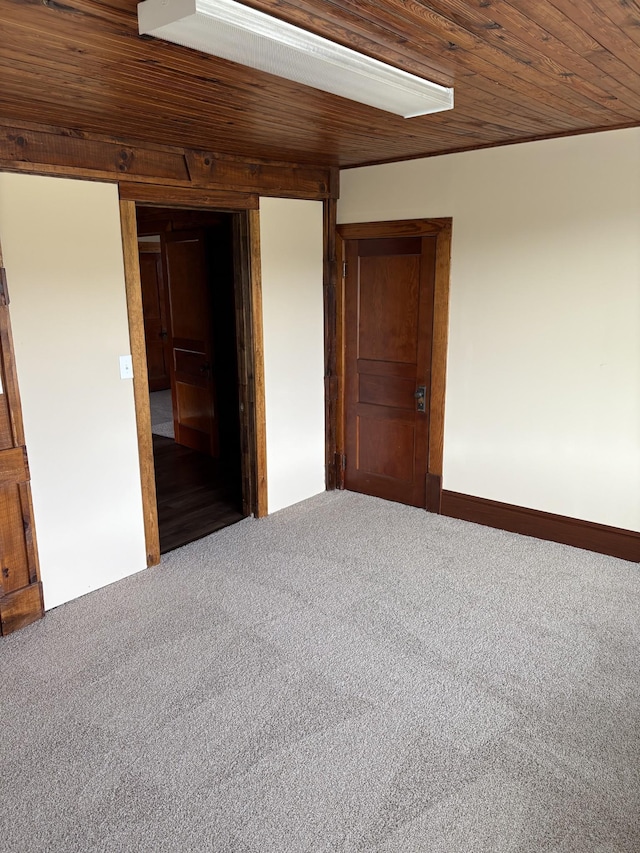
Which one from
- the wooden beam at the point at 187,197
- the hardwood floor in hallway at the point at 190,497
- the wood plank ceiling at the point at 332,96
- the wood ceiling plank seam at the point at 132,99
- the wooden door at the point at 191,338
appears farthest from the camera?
the wooden door at the point at 191,338

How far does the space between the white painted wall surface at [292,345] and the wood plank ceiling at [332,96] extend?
82 centimetres


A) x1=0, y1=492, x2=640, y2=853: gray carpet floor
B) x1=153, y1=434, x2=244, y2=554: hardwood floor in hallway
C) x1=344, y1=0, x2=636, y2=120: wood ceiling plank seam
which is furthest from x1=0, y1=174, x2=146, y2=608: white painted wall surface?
x1=344, y1=0, x2=636, y2=120: wood ceiling plank seam

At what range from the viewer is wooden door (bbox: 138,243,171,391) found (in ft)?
28.4

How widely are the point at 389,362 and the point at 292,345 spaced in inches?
28.5

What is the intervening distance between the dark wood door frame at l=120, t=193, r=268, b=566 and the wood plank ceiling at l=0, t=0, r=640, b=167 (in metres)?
0.46

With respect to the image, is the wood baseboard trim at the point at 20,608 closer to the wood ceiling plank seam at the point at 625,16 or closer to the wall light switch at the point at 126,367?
the wall light switch at the point at 126,367

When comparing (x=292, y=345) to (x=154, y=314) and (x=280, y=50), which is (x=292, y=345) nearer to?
(x=280, y=50)

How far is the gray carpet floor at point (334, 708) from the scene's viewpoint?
2045 millimetres

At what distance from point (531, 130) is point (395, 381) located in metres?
1.85

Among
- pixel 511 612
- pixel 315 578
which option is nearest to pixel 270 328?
pixel 315 578

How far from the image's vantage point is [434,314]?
432 centimetres

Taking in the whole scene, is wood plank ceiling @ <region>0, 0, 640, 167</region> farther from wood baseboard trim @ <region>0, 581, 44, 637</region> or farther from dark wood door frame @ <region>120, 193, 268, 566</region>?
wood baseboard trim @ <region>0, 581, 44, 637</region>

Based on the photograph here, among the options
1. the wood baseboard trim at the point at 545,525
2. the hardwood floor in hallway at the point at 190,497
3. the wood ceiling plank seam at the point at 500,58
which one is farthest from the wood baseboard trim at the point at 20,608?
the wood ceiling plank seam at the point at 500,58

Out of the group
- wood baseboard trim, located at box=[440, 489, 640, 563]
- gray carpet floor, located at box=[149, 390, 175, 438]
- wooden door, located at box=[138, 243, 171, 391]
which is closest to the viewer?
wood baseboard trim, located at box=[440, 489, 640, 563]
